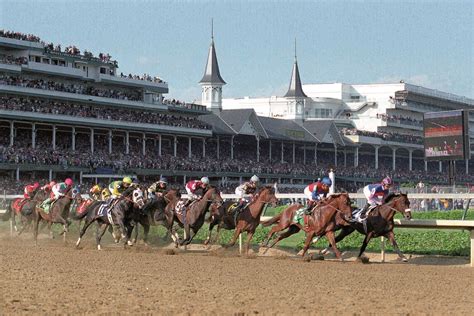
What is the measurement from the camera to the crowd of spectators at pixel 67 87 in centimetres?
4784

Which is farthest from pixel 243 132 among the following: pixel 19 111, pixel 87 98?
pixel 19 111

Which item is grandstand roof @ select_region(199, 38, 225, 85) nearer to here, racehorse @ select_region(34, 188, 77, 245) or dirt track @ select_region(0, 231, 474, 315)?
racehorse @ select_region(34, 188, 77, 245)

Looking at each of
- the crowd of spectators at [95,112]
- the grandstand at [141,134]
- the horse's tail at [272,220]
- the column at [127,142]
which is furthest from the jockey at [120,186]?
the column at [127,142]

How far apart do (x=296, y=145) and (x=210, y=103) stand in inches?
277

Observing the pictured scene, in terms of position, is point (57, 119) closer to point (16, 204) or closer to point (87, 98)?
point (87, 98)

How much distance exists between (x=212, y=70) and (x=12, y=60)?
2544cm

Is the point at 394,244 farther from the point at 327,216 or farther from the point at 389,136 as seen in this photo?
the point at 389,136

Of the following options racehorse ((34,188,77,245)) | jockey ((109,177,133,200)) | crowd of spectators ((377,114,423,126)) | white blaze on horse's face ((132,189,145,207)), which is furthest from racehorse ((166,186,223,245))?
crowd of spectators ((377,114,423,126))

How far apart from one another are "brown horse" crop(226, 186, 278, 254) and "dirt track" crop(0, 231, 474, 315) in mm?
1467

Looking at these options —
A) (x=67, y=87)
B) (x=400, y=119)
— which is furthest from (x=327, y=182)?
(x=400, y=119)

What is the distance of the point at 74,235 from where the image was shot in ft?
89.5

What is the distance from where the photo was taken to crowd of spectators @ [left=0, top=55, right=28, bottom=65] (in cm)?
4784

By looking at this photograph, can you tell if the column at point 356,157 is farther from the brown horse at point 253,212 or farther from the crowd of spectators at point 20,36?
the brown horse at point 253,212

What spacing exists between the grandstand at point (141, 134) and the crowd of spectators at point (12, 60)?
0.18 ft
